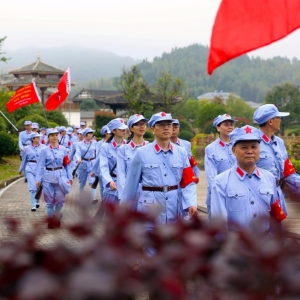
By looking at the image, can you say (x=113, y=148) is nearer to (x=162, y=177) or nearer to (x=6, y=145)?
(x=162, y=177)

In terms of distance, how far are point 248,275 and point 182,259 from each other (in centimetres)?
16

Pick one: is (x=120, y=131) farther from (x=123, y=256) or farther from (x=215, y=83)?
(x=215, y=83)

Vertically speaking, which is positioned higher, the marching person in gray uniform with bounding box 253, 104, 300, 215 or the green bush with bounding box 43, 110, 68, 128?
the marching person in gray uniform with bounding box 253, 104, 300, 215

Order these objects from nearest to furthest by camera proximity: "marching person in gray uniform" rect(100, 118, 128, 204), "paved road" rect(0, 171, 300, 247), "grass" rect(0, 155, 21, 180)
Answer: "paved road" rect(0, 171, 300, 247) → "marching person in gray uniform" rect(100, 118, 128, 204) → "grass" rect(0, 155, 21, 180)

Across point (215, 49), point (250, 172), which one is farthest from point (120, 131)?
point (215, 49)

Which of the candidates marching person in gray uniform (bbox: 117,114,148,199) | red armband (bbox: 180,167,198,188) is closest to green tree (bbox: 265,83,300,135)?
marching person in gray uniform (bbox: 117,114,148,199)

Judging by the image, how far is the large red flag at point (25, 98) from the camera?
22314 mm

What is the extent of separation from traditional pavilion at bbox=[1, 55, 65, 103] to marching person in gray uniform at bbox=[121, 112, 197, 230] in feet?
203

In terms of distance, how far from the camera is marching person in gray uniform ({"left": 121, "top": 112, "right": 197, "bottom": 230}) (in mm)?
5762

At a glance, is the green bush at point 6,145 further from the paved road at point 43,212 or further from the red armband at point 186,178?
the red armband at point 186,178

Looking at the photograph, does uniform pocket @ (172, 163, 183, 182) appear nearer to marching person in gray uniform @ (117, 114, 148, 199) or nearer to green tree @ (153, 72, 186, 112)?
marching person in gray uniform @ (117, 114, 148, 199)

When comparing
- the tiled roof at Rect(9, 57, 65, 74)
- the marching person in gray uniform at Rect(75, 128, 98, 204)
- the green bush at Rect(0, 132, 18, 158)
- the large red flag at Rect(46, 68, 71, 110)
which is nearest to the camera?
the marching person in gray uniform at Rect(75, 128, 98, 204)

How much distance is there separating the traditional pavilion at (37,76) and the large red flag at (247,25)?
64225 millimetres

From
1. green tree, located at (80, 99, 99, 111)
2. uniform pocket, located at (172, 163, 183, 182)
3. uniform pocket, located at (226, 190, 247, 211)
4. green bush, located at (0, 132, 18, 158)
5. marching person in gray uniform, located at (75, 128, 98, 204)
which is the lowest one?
green tree, located at (80, 99, 99, 111)
